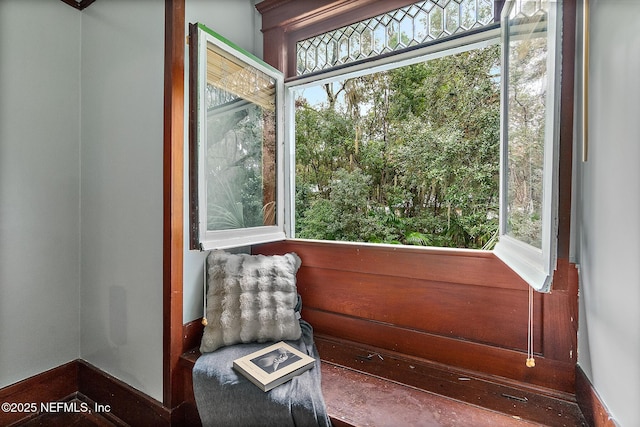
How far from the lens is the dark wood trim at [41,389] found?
1428 mm

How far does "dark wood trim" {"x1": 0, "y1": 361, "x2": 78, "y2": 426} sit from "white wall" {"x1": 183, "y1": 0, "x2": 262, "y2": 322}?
889 mm

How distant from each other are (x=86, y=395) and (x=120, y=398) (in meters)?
0.33

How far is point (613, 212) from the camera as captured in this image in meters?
0.75

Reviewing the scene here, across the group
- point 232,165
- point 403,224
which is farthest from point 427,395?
point 232,165

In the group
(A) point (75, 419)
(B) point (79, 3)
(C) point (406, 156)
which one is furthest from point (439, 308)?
(B) point (79, 3)

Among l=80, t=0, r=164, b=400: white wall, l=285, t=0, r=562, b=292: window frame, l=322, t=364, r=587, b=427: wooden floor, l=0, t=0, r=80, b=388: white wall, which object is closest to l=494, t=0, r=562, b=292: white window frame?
l=285, t=0, r=562, b=292: window frame

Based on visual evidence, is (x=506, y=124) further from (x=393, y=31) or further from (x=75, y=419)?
(x=75, y=419)

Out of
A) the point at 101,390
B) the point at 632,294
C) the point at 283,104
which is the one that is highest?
the point at 283,104

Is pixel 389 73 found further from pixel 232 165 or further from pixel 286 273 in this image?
pixel 286 273

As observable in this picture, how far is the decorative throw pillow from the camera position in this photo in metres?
1.36

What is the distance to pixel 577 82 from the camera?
3.14ft

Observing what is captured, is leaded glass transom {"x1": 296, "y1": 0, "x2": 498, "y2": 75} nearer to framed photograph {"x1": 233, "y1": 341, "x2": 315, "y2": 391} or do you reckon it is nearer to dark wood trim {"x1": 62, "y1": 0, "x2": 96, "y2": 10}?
dark wood trim {"x1": 62, "y1": 0, "x2": 96, "y2": 10}

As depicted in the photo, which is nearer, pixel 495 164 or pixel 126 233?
pixel 126 233

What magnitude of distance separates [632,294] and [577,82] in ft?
2.22
